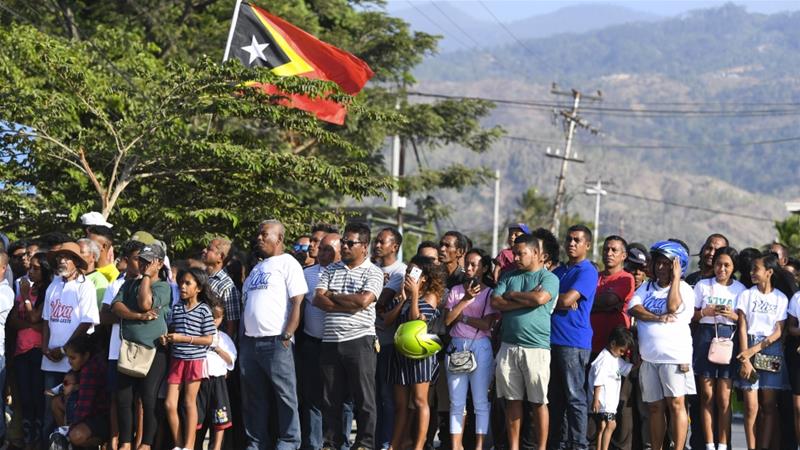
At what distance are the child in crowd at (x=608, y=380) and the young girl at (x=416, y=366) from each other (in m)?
1.49

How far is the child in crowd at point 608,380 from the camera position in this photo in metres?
11.3

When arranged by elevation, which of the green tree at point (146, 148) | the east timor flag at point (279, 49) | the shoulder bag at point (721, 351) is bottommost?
the shoulder bag at point (721, 351)

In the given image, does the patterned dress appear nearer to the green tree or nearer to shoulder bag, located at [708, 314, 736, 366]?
shoulder bag, located at [708, 314, 736, 366]

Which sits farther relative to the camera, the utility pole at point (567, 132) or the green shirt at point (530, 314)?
the utility pole at point (567, 132)

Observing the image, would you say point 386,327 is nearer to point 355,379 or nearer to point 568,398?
point 355,379

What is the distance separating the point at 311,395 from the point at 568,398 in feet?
7.97

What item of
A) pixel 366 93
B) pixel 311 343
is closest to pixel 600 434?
pixel 311 343

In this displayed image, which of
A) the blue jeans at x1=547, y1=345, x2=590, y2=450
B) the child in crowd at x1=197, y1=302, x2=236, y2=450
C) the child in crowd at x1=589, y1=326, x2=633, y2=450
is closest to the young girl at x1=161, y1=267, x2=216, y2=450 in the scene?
the child in crowd at x1=197, y1=302, x2=236, y2=450

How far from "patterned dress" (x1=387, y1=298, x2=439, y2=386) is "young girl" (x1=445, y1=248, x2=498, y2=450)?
15cm

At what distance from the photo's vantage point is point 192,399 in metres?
11.0

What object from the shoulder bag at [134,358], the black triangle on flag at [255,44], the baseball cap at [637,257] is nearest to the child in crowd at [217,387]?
the shoulder bag at [134,358]

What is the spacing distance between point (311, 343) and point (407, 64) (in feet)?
66.6

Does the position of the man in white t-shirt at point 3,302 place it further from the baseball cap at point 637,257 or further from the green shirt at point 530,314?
the baseball cap at point 637,257

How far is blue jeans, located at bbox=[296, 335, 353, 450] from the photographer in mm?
11602
